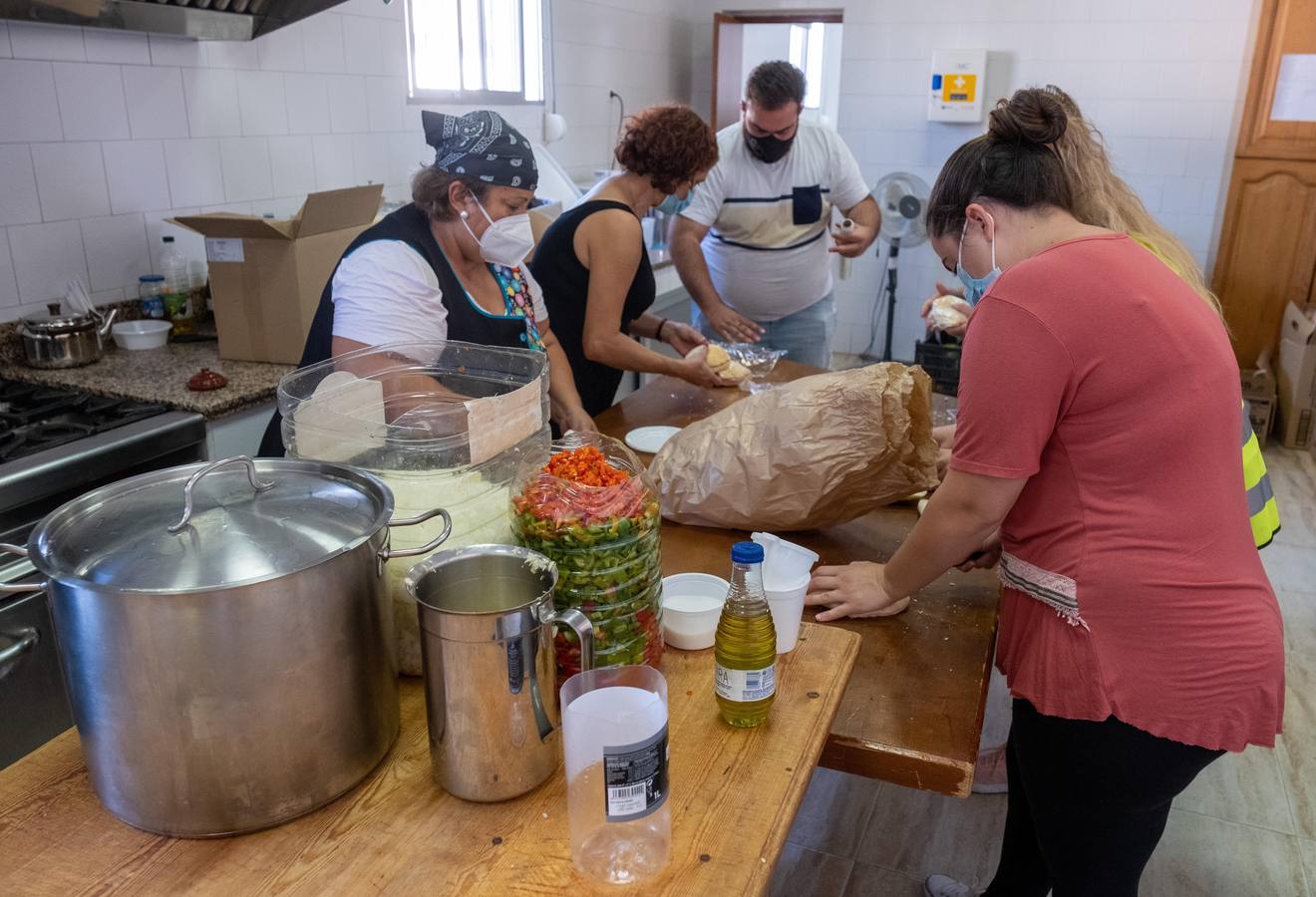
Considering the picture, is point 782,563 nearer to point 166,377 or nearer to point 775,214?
point 166,377

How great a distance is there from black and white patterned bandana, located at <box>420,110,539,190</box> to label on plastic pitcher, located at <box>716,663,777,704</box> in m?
1.25

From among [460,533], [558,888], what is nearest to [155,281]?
[460,533]

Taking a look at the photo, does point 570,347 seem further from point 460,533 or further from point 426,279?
point 460,533

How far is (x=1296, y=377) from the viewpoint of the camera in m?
4.75

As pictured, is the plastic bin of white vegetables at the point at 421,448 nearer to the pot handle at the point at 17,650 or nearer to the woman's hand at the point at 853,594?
the pot handle at the point at 17,650

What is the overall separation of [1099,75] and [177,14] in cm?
459

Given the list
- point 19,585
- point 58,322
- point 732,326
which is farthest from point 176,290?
point 19,585

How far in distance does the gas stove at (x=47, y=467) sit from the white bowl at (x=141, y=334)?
44 cm

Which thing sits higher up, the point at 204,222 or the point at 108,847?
A: the point at 204,222

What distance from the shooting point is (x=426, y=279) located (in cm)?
188

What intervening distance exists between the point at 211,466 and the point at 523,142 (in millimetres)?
1242

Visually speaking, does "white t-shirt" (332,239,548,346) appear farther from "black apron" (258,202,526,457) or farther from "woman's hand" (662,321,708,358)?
"woman's hand" (662,321,708,358)

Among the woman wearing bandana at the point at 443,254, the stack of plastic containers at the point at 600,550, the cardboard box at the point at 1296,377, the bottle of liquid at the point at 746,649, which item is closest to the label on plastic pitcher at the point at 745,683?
the bottle of liquid at the point at 746,649

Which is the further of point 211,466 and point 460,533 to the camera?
point 460,533
